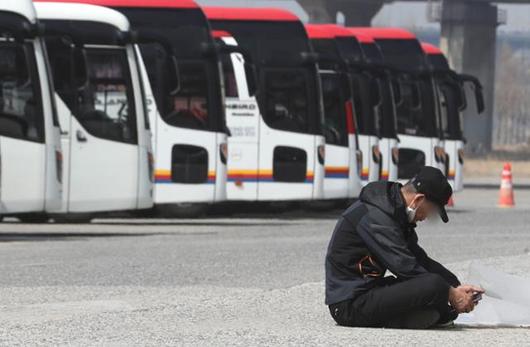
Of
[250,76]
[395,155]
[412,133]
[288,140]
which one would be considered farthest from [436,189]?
[412,133]

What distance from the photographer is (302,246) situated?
2161cm

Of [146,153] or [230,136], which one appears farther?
[230,136]

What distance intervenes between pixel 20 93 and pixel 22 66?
1.04ft

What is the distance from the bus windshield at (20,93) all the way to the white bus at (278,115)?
22.2 ft

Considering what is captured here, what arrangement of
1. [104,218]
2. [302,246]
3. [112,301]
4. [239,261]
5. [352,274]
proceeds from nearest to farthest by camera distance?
[352,274], [112,301], [239,261], [302,246], [104,218]

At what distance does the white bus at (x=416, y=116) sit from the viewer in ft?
113

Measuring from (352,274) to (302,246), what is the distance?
9.89m

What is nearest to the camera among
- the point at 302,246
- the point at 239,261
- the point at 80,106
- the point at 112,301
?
the point at 112,301

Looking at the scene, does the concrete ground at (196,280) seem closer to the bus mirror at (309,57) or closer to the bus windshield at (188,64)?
the bus windshield at (188,64)

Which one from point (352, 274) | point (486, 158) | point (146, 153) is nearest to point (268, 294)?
point (352, 274)

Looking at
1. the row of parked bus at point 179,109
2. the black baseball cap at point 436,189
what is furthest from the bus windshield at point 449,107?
the black baseball cap at point 436,189

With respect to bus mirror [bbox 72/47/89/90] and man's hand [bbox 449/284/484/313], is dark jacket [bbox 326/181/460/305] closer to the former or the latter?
man's hand [bbox 449/284/484/313]

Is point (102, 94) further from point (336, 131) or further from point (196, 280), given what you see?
point (196, 280)

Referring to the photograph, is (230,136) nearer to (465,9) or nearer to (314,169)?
(314,169)
